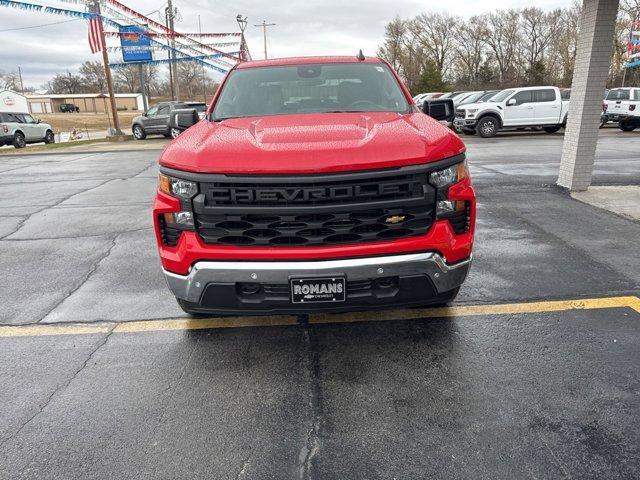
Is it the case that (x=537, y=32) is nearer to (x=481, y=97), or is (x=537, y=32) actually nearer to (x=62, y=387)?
(x=481, y=97)

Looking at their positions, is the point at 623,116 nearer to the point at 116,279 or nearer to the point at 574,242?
the point at 574,242

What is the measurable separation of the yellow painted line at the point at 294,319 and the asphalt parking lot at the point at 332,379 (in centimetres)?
2

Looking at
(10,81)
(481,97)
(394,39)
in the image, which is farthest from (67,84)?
(481,97)

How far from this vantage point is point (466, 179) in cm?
299

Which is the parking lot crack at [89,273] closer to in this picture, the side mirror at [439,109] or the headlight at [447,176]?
the headlight at [447,176]

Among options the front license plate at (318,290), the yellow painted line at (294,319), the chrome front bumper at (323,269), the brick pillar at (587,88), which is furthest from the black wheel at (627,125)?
the front license plate at (318,290)

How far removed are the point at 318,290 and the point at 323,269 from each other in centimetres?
13

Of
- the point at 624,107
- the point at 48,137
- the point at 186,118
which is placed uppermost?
the point at 186,118

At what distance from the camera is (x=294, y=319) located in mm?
3703

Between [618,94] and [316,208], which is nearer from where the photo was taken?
[316,208]

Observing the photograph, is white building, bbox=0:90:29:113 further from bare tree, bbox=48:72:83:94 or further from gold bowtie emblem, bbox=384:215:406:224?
gold bowtie emblem, bbox=384:215:406:224

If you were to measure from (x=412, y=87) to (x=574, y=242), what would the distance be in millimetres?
56566

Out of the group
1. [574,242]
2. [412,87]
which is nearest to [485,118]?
[574,242]

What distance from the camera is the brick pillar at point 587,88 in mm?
7121
